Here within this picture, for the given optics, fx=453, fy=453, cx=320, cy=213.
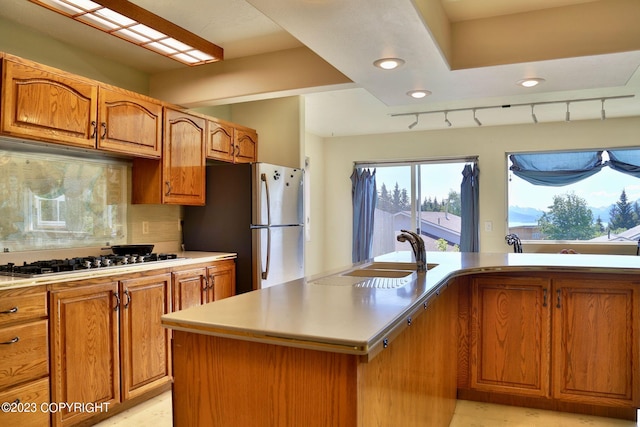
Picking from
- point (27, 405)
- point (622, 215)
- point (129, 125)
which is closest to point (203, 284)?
point (129, 125)

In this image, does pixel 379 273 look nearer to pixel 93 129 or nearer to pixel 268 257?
pixel 268 257

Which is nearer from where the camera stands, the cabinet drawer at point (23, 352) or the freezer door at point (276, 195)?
the cabinet drawer at point (23, 352)

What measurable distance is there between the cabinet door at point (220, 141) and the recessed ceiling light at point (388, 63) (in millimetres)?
1715

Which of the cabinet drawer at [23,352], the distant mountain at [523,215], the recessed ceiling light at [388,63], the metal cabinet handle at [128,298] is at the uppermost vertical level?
the recessed ceiling light at [388,63]

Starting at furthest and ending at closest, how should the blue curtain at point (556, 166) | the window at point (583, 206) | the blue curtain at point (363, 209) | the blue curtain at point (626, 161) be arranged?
the blue curtain at point (363, 209), the blue curtain at point (556, 166), the window at point (583, 206), the blue curtain at point (626, 161)

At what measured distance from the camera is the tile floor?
2.63 meters

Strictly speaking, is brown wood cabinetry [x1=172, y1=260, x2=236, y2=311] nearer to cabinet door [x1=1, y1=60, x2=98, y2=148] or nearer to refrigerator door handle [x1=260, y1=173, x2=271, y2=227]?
refrigerator door handle [x1=260, y1=173, x2=271, y2=227]

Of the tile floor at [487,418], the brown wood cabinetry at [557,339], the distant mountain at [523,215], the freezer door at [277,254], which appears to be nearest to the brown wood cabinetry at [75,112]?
the freezer door at [277,254]

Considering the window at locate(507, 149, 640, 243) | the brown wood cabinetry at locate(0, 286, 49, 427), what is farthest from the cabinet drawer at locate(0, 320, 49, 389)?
the window at locate(507, 149, 640, 243)

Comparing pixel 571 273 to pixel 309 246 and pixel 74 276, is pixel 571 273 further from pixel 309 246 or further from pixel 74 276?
pixel 309 246

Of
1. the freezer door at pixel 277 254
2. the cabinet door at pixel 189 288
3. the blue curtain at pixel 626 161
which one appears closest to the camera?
the cabinet door at pixel 189 288

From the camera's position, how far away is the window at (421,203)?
634 centimetres

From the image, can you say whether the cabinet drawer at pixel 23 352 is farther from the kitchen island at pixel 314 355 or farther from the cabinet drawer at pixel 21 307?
the kitchen island at pixel 314 355

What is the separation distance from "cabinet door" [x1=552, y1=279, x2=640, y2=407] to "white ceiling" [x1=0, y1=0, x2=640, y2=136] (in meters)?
1.39
